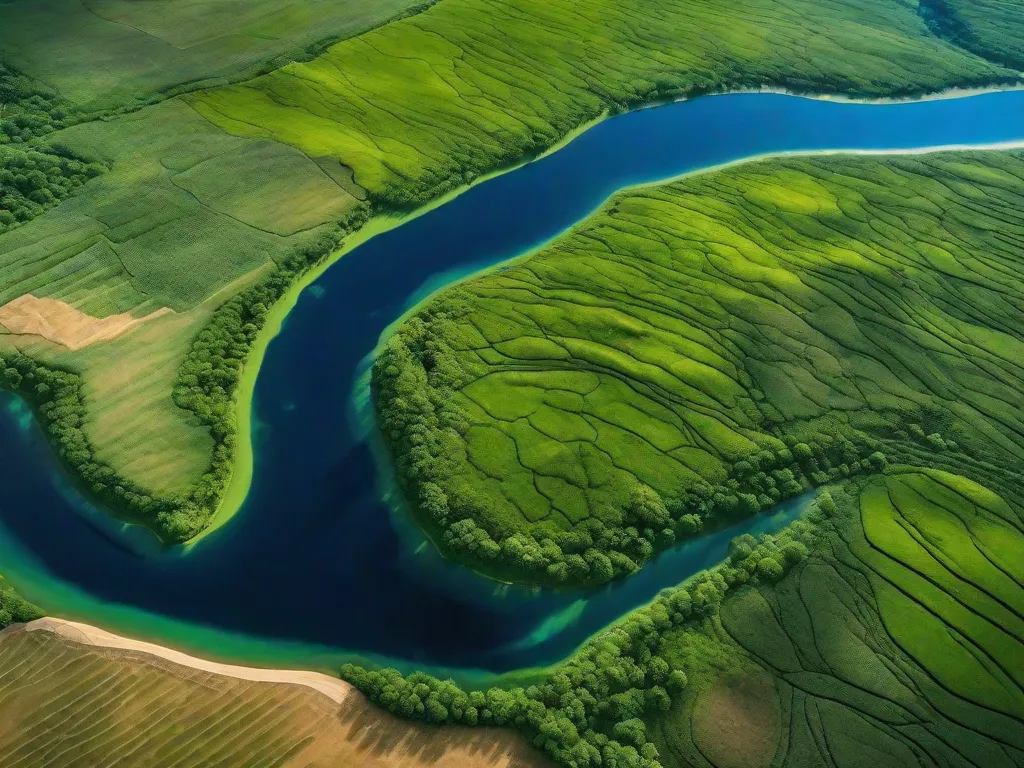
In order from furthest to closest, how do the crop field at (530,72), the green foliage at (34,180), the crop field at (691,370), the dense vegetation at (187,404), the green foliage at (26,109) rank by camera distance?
1. the crop field at (530,72)
2. the green foliage at (26,109)
3. the green foliage at (34,180)
4. the crop field at (691,370)
5. the dense vegetation at (187,404)

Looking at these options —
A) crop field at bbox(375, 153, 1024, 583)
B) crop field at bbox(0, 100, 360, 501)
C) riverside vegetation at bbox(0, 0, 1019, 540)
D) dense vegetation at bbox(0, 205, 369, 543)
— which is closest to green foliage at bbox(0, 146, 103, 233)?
riverside vegetation at bbox(0, 0, 1019, 540)

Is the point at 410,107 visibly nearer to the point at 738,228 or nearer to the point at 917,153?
the point at 738,228

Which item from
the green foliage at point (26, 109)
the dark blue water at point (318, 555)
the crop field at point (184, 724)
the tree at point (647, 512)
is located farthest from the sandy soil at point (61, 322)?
the tree at point (647, 512)

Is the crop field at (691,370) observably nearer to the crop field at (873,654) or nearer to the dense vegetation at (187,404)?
the crop field at (873,654)

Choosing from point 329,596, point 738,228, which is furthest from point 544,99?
point 329,596

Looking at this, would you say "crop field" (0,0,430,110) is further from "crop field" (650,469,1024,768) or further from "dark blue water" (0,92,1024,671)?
"crop field" (650,469,1024,768)

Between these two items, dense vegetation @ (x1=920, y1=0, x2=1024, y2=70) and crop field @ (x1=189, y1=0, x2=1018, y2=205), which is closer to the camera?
crop field @ (x1=189, y1=0, x2=1018, y2=205)
